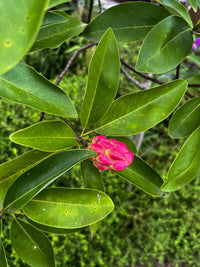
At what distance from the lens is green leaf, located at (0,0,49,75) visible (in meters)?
0.19

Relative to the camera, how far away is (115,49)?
0.51 m

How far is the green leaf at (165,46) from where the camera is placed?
0.53 m

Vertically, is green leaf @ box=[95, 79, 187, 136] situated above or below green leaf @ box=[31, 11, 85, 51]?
below

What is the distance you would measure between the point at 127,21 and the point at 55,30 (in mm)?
153

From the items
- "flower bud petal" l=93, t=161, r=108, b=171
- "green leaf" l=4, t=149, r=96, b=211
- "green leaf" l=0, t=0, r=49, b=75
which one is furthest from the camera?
"flower bud petal" l=93, t=161, r=108, b=171

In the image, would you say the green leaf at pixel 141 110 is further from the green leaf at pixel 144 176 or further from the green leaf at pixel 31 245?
the green leaf at pixel 31 245

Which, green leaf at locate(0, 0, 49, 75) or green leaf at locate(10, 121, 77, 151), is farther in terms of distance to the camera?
green leaf at locate(10, 121, 77, 151)

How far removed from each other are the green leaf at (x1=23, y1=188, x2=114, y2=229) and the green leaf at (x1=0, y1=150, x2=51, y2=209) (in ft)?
0.20

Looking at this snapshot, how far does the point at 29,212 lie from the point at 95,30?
392mm

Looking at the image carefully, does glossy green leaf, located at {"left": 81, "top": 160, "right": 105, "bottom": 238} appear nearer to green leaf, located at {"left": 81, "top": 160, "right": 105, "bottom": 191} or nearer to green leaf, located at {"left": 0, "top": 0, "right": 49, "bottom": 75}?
green leaf, located at {"left": 81, "top": 160, "right": 105, "bottom": 191}

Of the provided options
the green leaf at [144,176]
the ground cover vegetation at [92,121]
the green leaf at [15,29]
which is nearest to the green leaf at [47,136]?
the ground cover vegetation at [92,121]

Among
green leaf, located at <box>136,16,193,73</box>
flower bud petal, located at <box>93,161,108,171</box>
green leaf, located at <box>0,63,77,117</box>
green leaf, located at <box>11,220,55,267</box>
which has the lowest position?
green leaf, located at <box>11,220,55,267</box>

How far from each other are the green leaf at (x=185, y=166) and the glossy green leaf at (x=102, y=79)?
0.17 meters

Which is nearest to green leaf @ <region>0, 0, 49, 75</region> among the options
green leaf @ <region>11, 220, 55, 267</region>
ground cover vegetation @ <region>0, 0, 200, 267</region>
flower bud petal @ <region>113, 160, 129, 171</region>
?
ground cover vegetation @ <region>0, 0, 200, 267</region>
